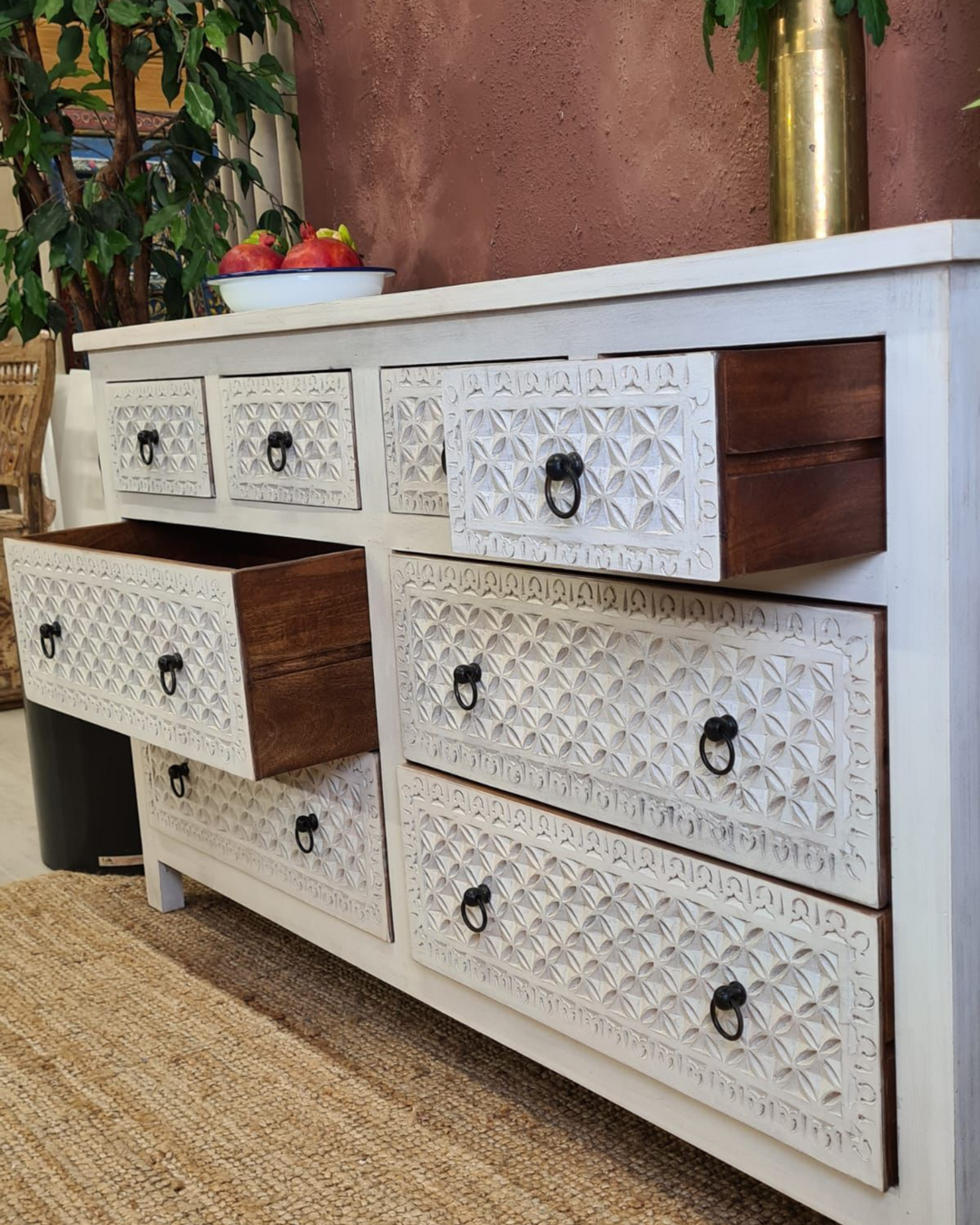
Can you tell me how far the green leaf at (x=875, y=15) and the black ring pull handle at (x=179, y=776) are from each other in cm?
122

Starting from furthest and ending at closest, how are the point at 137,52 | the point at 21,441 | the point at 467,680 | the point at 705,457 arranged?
the point at 21,441, the point at 137,52, the point at 467,680, the point at 705,457

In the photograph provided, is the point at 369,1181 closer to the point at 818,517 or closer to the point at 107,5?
the point at 818,517

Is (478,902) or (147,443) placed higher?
(147,443)

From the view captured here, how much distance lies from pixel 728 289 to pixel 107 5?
56.6 inches

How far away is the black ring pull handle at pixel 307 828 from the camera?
1.58m

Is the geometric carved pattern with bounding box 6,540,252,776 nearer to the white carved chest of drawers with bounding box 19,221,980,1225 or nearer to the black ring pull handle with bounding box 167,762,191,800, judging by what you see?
the white carved chest of drawers with bounding box 19,221,980,1225

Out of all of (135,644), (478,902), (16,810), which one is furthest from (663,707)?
(16,810)

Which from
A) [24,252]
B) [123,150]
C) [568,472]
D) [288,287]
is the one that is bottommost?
[568,472]

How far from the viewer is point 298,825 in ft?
5.19

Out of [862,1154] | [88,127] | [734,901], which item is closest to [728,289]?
[734,901]

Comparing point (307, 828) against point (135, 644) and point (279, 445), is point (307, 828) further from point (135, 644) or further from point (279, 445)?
point (279, 445)

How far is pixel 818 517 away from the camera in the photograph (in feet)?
2.96

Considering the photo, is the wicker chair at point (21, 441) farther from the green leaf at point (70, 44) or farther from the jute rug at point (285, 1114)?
the jute rug at point (285, 1114)

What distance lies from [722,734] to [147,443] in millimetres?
998
